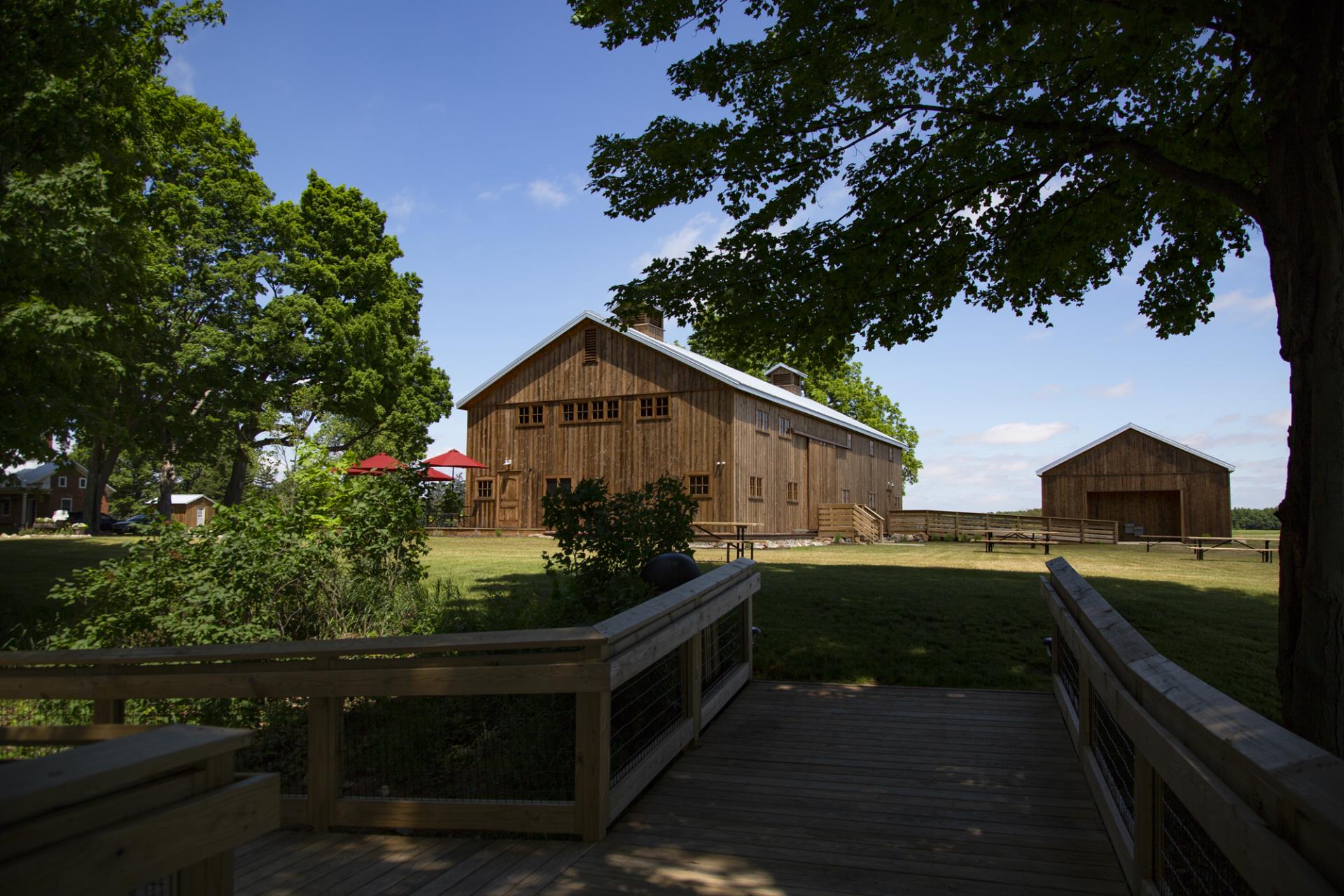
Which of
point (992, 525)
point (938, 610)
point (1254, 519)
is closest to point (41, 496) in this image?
point (992, 525)

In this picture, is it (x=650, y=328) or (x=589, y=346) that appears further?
(x=650, y=328)

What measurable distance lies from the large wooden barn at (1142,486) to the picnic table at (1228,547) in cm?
132

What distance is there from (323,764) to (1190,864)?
12.8 ft

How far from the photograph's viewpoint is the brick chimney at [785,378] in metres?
41.5

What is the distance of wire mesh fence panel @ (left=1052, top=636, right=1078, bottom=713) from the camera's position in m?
6.68

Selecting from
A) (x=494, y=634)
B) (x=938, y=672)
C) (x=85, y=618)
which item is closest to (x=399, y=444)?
(x=85, y=618)

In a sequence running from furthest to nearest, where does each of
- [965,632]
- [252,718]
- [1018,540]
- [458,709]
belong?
[1018,540]
[965,632]
[252,718]
[458,709]

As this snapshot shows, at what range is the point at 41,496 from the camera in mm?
57562

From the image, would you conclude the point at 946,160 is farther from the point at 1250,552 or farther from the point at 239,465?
the point at 239,465

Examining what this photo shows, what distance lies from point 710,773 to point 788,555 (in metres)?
18.0

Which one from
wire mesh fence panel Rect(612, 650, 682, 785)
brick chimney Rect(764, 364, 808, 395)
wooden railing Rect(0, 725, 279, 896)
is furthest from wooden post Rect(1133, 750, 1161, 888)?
brick chimney Rect(764, 364, 808, 395)

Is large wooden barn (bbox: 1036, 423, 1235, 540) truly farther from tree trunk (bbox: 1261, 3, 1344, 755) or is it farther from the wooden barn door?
Result: tree trunk (bbox: 1261, 3, 1344, 755)

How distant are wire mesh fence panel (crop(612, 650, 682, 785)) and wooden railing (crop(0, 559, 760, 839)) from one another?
2 cm

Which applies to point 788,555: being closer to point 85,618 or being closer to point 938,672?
point 938,672
